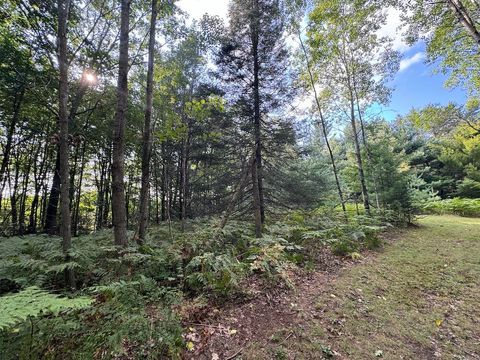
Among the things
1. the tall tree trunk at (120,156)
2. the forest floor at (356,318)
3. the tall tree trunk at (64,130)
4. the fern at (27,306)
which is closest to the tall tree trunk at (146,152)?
the tall tree trunk at (120,156)

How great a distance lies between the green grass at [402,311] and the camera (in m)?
2.46

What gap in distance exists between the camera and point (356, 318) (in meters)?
2.97

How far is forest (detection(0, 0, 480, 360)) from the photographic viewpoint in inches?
96.9

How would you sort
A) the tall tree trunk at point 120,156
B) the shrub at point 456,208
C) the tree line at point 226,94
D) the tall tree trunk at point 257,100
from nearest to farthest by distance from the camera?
1. the tall tree trunk at point 120,156
2. the tree line at point 226,94
3. the tall tree trunk at point 257,100
4. the shrub at point 456,208

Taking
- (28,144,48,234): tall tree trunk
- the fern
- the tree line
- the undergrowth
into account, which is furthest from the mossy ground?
(28,144,48,234): tall tree trunk

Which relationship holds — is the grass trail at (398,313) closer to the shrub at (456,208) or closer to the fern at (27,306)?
the fern at (27,306)

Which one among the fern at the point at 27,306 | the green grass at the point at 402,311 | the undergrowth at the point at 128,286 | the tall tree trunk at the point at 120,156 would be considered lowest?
the green grass at the point at 402,311

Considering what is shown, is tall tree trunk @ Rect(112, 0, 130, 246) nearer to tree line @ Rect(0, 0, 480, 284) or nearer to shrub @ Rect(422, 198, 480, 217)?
tree line @ Rect(0, 0, 480, 284)

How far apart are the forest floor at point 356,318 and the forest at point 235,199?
0.09 feet

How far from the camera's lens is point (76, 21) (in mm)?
7234

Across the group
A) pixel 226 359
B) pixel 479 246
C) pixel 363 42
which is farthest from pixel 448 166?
pixel 226 359

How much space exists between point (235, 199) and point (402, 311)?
3265mm

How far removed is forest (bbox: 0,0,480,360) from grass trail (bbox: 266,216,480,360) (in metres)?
0.03

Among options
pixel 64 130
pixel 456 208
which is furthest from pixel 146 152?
pixel 456 208
